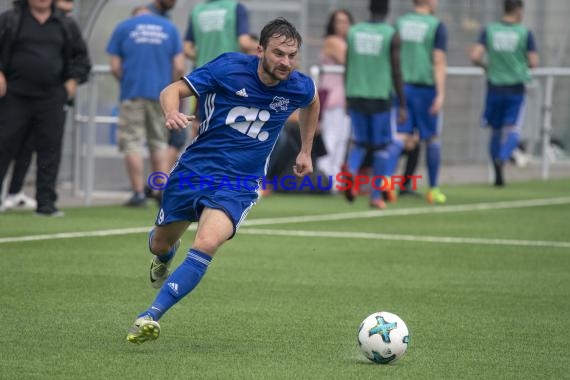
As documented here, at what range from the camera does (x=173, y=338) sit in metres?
7.02

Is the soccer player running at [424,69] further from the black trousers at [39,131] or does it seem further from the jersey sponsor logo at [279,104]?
the jersey sponsor logo at [279,104]

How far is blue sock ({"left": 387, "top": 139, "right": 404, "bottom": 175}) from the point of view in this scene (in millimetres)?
16203

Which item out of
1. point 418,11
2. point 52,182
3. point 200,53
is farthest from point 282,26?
point 418,11

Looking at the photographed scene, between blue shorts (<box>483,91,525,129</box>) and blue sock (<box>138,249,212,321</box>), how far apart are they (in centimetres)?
1207

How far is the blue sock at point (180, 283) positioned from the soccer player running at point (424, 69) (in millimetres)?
9544

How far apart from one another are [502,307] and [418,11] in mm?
8489

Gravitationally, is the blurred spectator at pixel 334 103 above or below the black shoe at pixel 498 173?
above

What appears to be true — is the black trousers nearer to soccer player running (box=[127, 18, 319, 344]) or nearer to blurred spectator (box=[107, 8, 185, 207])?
blurred spectator (box=[107, 8, 185, 207])

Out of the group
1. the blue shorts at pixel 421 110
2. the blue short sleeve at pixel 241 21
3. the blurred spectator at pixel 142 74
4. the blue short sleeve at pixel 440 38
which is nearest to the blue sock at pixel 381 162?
the blue shorts at pixel 421 110

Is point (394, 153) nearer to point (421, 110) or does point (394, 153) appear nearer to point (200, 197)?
point (421, 110)

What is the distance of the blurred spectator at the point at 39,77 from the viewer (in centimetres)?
1298

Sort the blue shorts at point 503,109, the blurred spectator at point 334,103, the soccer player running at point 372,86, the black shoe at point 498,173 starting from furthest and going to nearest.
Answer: the black shoe at point 498,173
the blue shorts at point 503,109
the blurred spectator at point 334,103
the soccer player running at point 372,86

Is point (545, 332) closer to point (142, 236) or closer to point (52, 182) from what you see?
point (142, 236)

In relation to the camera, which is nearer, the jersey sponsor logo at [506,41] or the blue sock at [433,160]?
the blue sock at [433,160]
